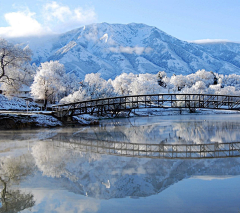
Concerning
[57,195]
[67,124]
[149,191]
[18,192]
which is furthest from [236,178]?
[67,124]

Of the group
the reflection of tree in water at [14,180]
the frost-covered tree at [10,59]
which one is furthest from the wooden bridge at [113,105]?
the reflection of tree in water at [14,180]

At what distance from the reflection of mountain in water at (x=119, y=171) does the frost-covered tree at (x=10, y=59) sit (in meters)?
31.0

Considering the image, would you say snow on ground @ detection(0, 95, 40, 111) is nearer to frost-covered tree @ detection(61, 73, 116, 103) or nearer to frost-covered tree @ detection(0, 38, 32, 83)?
frost-covered tree @ detection(0, 38, 32, 83)

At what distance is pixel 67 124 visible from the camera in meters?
41.8

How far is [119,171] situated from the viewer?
1354cm

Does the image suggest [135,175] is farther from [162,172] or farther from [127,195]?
[127,195]

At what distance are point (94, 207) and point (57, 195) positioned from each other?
1832 mm

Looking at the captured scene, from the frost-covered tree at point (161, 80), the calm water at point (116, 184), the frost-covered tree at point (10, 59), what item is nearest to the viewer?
the calm water at point (116, 184)

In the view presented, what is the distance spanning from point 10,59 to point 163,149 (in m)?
34.2

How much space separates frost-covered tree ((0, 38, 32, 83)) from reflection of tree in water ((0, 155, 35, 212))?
31.3 meters

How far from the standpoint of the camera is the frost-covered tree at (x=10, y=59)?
44469 millimetres

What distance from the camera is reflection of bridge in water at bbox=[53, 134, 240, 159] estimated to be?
1731 centimetres

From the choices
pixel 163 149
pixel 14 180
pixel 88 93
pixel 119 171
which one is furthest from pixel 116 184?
pixel 88 93

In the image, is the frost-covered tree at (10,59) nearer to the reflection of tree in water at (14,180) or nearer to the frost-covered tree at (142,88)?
the reflection of tree in water at (14,180)
